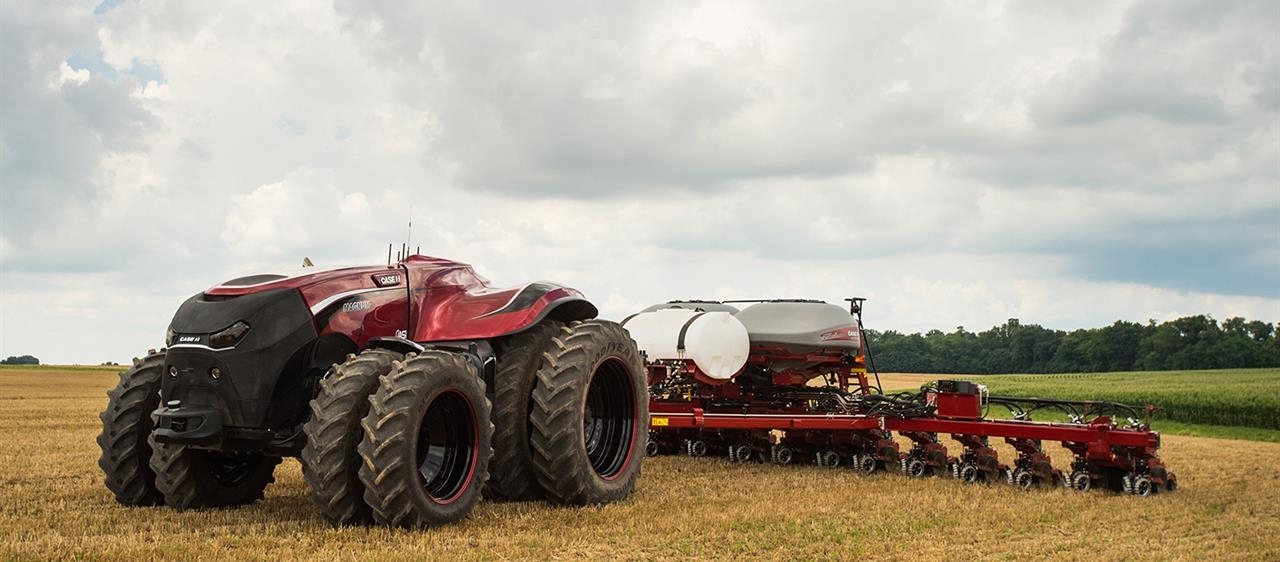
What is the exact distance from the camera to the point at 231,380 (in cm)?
809

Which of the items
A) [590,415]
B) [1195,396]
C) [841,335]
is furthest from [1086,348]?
[590,415]

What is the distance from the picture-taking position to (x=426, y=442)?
8672 millimetres

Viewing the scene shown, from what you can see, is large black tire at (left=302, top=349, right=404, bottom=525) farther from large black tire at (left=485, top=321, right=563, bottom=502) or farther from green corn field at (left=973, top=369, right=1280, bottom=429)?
green corn field at (left=973, top=369, right=1280, bottom=429)

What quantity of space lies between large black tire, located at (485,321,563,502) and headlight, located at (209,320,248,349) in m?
2.23

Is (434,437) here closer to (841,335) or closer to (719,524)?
(719,524)

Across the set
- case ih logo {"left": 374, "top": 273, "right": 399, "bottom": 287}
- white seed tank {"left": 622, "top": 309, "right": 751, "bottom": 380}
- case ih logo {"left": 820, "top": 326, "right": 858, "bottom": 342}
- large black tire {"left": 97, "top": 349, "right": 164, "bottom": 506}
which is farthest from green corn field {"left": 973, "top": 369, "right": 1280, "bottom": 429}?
large black tire {"left": 97, "top": 349, "right": 164, "bottom": 506}

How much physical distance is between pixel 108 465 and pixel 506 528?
353 cm

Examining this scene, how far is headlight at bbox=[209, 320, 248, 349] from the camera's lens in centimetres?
820

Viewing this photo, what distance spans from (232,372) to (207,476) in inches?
55.0

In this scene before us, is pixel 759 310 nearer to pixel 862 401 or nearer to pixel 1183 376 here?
pixel 862 401

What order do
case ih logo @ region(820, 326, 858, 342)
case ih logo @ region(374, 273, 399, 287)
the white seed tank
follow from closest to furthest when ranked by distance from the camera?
case ih logo @ region(374, 273, 399, 287)
the white seed tank
case ih logo @ region(820, 326, 858, 342)

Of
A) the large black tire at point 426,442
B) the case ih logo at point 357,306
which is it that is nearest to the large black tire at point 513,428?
the large black tire at point 426,442

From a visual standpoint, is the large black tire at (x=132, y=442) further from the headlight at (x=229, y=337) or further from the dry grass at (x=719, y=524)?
the headlight at (x=229, y=337)

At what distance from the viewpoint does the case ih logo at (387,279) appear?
9.29m
